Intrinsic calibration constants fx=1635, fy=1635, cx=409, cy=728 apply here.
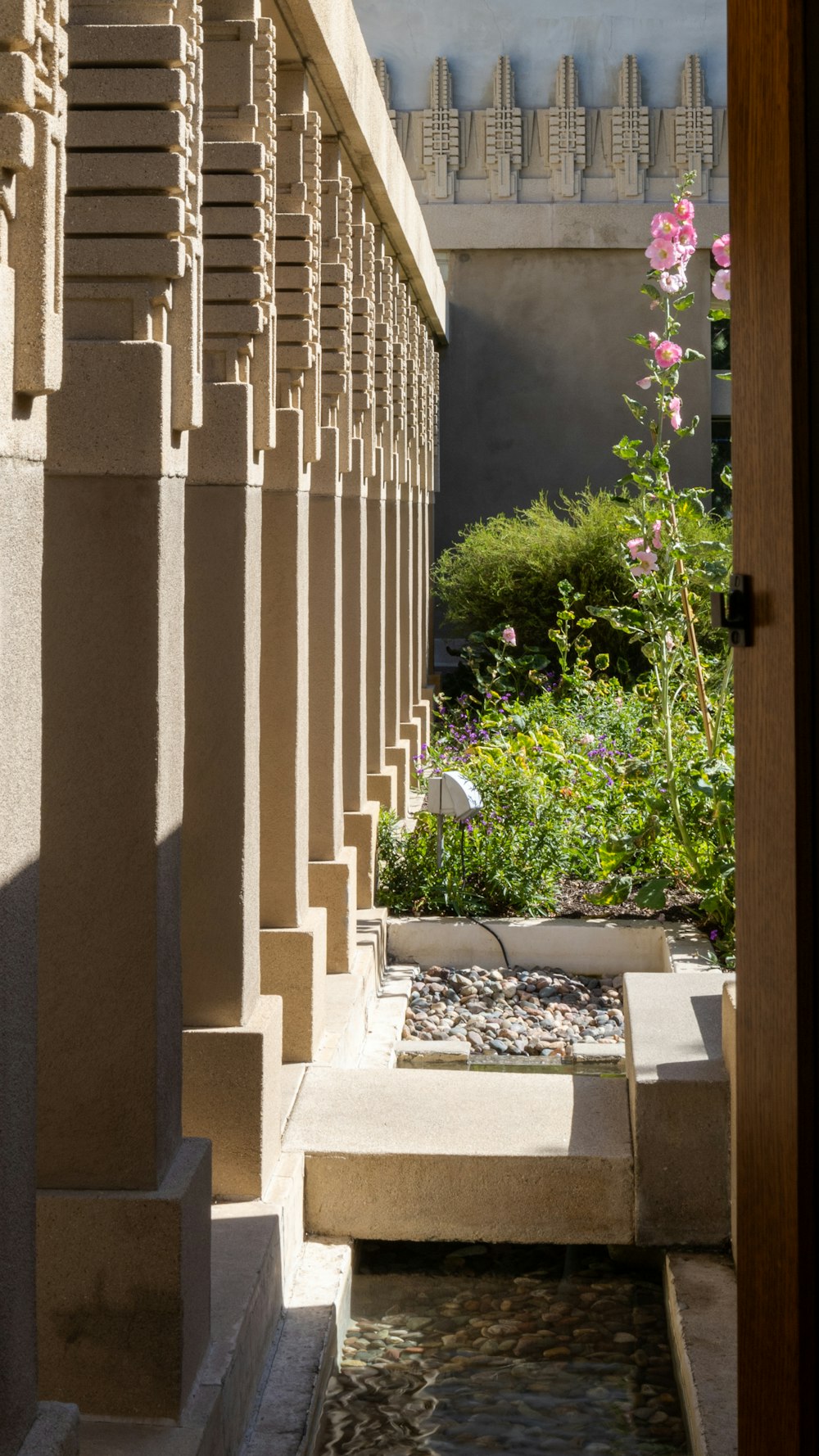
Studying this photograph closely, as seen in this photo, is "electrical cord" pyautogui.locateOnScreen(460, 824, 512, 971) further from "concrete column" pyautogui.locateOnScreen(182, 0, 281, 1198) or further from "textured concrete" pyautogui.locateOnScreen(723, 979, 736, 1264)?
"concrete column" pyautogui.locateOnScreen(182, 0, 281, 1198)

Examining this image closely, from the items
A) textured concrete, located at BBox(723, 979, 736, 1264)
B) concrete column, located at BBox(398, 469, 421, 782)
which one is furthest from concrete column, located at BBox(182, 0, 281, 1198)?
concrete column, located at BBox(398, 469, 421, 782)

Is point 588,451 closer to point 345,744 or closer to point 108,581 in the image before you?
point 345,744

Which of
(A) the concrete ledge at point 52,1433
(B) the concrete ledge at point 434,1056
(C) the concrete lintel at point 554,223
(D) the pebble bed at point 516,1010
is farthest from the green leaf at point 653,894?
(C) the concrete lintel at point 554,223

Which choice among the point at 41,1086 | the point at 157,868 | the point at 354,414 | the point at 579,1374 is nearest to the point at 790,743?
the point at 157,868

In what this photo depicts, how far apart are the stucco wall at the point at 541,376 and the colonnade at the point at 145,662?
466 inches

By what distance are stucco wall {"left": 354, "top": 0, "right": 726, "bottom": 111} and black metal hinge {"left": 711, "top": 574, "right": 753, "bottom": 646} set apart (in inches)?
651

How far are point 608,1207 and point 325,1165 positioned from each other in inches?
30.4

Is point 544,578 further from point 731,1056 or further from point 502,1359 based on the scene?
point 502,1359

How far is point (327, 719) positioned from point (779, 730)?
433 centimetres

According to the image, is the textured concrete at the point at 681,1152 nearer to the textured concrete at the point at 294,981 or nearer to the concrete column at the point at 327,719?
the textured concrete at the point at 294,981

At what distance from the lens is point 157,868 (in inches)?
120

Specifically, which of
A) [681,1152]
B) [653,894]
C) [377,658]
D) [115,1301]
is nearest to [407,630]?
[377,658]

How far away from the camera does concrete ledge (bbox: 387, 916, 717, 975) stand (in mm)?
7293

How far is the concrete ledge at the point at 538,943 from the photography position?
7.29 metres
